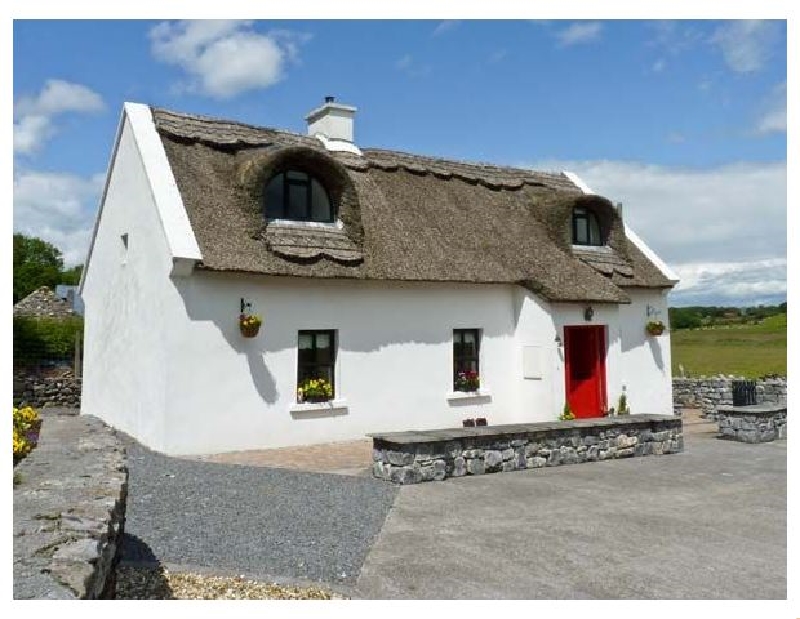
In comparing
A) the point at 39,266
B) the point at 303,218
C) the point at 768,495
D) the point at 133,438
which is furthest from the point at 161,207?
the point at 39,266

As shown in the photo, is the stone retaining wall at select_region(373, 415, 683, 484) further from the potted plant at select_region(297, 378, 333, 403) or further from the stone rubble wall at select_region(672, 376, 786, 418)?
the stone rubble wall at select_region(672, 376, 786, 418)

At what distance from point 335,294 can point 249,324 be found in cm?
200

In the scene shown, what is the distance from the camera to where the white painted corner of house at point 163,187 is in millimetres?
11441

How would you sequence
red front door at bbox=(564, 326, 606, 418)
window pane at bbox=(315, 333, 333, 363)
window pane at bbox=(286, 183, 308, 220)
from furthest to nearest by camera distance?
red front door at bbox=(564, 326, 606, 418)
window pane at bbox=(286, 183, 308, 220)
window pane at bbox=(315, 333, 333, 363)

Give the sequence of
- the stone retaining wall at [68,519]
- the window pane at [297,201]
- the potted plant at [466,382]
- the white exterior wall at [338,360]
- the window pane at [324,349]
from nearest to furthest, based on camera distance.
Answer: the stone retaining wall at [68,519]
the white exterior wall at [338,360]
the window pane at [324,349]
the window pane at [297,201]
the potted plant at [466,382]

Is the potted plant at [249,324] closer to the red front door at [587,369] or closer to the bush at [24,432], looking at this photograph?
the bush at [24,432]

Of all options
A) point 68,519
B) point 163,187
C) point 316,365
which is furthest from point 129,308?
point 68,519

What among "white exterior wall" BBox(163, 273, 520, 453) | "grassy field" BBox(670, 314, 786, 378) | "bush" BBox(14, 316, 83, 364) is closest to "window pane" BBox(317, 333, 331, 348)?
"white exterior wall" BBox(163, 273, 520, 453)

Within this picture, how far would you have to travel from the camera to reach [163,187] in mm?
12328

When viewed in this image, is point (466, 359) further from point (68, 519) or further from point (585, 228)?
point (68, 519)

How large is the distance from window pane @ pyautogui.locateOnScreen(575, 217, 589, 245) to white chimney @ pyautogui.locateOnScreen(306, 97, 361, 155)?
5859 mm

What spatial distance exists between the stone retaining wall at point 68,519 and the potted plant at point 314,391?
657 centimetres

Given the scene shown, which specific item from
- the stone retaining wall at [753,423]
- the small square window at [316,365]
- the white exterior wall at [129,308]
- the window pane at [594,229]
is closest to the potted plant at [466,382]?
the small square window at [316,365]

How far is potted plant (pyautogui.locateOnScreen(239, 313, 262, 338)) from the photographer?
1198cm
